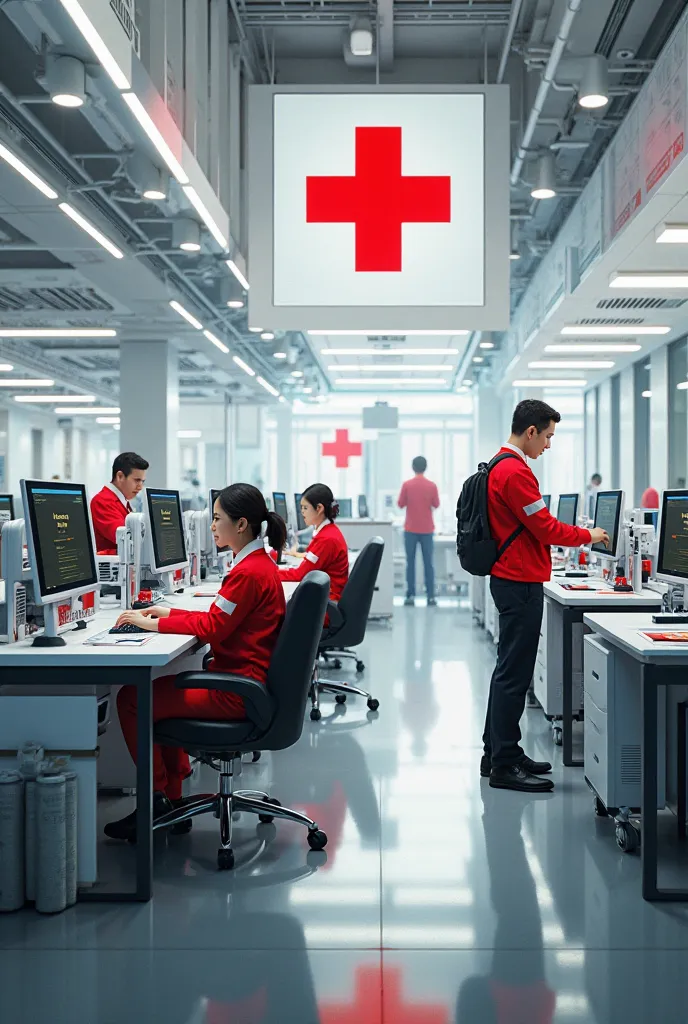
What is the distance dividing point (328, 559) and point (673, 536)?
2046 millimetres

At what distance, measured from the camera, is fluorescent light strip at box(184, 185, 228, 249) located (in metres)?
5.13

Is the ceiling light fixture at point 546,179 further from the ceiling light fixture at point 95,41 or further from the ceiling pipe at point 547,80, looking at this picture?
the ceiling light fixture at point 95,41

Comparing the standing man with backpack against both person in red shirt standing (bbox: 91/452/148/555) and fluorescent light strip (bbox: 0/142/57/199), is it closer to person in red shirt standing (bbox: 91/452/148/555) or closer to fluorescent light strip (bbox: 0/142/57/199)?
person in red shirt standing (bbox: 91/452/148/555)

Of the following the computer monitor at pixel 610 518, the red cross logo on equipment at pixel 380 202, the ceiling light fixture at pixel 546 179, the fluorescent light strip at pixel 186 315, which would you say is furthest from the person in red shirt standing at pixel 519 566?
the fluorescent light strip at pixel 186 315

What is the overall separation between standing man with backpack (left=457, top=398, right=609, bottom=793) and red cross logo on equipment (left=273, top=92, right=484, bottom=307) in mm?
1755

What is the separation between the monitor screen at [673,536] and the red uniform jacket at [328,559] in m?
1.89

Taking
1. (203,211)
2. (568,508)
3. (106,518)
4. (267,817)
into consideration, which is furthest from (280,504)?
(267,817)

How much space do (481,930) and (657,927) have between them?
1.60ft

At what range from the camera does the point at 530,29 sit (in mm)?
6145

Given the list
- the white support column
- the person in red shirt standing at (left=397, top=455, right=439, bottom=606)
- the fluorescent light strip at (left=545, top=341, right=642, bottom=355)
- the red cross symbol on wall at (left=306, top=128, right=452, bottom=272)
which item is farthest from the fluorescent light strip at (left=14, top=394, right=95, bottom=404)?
the red cross symbol on wall at (left=306, top=128, right=452, bottom=272)

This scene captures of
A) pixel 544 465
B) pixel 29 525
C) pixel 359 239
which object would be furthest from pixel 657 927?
pixel 544 465

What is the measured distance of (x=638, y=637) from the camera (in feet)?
9.82

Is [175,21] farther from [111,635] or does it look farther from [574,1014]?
[574,1014]

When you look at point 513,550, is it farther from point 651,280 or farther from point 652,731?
point 651,280
